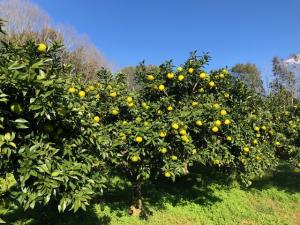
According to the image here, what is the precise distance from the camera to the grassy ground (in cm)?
736

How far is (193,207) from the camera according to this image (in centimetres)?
878

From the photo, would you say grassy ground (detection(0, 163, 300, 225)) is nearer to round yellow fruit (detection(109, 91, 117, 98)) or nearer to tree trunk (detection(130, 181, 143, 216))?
tree trunk (detection(130, 181, 143, 216))

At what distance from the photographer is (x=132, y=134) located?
257 inches

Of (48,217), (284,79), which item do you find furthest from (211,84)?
(284,79)

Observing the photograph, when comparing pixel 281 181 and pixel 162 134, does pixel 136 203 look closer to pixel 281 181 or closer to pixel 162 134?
pixel 162 134

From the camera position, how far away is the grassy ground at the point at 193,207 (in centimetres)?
736

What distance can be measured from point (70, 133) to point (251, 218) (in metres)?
6.06

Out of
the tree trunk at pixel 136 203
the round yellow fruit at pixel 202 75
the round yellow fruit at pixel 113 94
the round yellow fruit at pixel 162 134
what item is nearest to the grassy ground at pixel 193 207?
the tree trunk at pixel 136 203

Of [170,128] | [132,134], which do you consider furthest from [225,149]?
[132,134]

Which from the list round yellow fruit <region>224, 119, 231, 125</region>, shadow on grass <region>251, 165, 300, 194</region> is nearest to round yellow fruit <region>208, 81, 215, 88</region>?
round yellow fruit <region>224, 119, 231, 125</region>

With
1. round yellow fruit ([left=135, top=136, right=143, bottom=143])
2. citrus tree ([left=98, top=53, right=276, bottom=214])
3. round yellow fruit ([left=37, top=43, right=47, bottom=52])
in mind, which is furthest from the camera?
citrus tree ([left=98, top=53, right=276, bottom=214])

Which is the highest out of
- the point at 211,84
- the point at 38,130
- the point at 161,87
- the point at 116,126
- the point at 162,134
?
the point at 211,84

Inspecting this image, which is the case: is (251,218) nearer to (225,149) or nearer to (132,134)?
(225,149)

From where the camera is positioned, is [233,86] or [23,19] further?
[23,19]
